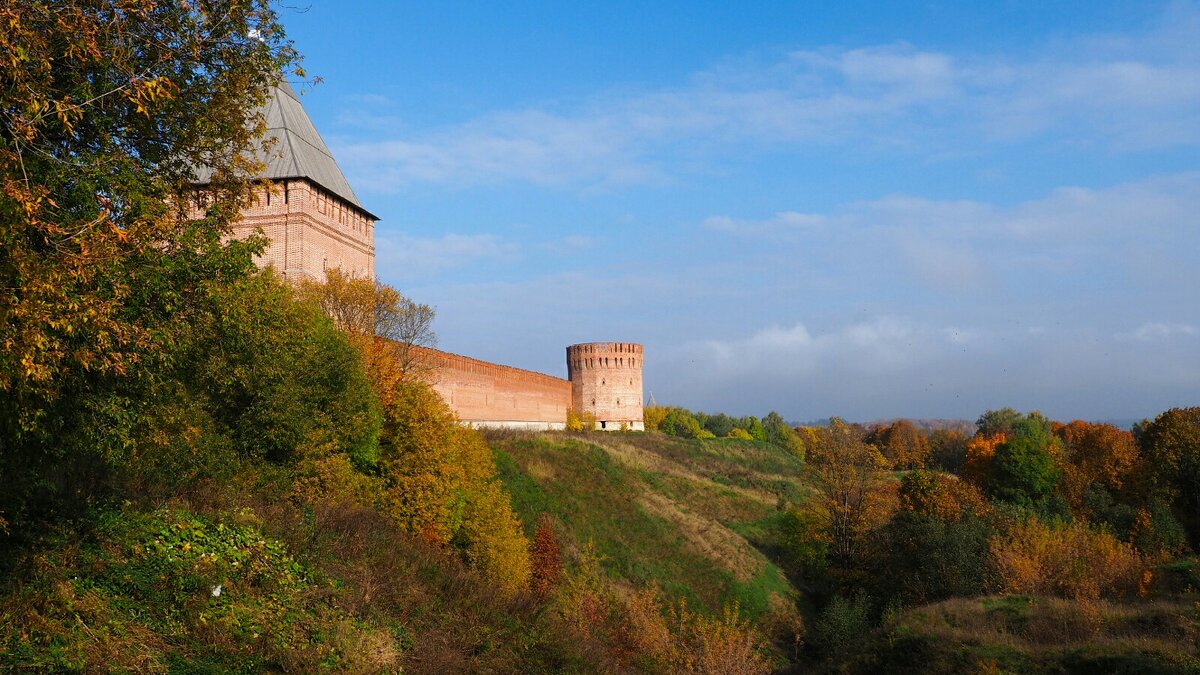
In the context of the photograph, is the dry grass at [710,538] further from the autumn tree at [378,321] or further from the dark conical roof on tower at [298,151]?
the dark conical roof on tower at [298,151]

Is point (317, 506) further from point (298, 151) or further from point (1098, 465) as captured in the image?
point (1098, 465)

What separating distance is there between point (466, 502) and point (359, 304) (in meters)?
6.58

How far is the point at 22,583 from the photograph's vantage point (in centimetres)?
700

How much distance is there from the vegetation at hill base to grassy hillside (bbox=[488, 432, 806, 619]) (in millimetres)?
180

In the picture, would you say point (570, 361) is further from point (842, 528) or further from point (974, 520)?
point (974, 520)

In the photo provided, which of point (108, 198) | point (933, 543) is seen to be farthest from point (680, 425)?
point (108, 198)

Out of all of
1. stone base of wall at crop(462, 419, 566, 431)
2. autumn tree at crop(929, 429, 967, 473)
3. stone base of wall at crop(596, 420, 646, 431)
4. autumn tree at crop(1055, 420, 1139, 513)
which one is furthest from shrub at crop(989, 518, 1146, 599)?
autumn tree at crop(929, 429, 967, 473)

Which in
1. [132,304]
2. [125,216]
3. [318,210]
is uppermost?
[318,210]

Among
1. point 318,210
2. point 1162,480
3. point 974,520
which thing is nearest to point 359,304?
point 318,210

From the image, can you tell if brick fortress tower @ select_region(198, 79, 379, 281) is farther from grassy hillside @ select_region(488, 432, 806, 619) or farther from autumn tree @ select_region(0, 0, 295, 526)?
autumn tree @ select_region(0, 0, 295, 526)

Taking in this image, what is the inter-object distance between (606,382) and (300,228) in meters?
32.0

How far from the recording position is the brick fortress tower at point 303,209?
22219 millimetres

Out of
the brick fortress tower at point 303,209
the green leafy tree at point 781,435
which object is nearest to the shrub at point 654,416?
the green leafy tree at point 781,435

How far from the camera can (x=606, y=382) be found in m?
52.4
